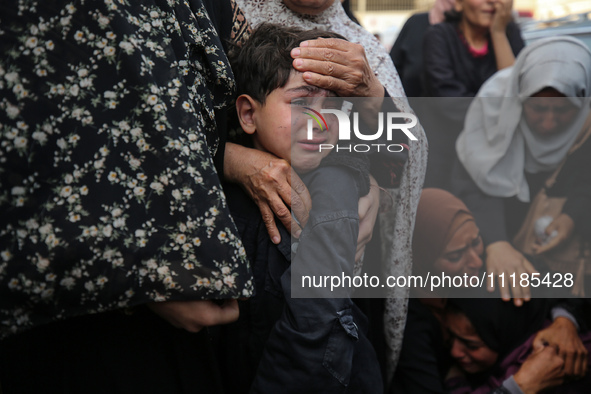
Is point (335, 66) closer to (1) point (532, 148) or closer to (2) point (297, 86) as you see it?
(2) point (297, 86)

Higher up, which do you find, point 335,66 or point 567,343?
point 335,66

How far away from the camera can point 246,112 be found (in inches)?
54.1

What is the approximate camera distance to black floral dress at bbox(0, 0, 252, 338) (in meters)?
0.89

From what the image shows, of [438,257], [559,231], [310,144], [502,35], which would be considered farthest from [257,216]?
[502,35]

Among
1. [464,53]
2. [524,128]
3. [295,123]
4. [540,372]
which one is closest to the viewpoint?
[295,123]

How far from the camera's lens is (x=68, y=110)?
0.91 metres

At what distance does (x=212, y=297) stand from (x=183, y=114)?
1.22 ft

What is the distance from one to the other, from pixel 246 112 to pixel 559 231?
1558mm

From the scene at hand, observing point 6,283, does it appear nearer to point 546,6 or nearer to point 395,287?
point 395,287

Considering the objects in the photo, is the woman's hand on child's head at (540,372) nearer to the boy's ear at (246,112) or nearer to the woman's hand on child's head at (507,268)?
the woman's hand on child's head at (507,268)

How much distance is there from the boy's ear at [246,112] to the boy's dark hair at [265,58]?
0.06ft

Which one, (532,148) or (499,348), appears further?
(532,148)

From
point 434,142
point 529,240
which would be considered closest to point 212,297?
point 529,240

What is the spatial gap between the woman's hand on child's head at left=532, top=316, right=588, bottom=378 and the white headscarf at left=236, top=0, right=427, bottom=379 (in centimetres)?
66
